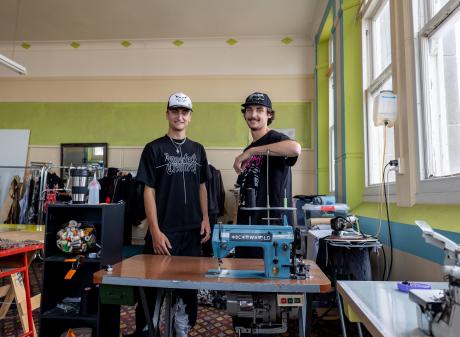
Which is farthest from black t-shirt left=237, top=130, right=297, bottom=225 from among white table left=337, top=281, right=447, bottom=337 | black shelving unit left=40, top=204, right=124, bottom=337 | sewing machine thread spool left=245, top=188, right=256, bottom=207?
black shelving unit left=40, top=204, right=124, bottom=337

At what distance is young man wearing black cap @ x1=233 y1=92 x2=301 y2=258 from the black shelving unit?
3.01ft

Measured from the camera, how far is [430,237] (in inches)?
32.8

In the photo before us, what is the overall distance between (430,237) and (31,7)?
5490 mm

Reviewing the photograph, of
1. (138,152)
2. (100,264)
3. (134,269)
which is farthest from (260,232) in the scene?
(138,152)

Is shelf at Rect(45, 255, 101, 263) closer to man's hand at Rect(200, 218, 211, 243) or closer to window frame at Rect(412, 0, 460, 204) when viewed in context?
man's hand at Rect(200, 218, 211, 243)

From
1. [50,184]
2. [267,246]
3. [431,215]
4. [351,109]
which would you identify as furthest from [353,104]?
[50,184]

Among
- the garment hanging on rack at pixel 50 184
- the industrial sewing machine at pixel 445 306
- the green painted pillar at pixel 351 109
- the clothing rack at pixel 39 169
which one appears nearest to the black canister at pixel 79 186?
the industrial sewing machine at pixel 445 306

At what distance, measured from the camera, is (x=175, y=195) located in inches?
77.4

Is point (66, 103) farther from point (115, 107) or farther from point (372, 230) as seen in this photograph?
point (372, 230)

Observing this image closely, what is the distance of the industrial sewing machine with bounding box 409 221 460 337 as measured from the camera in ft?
2.05

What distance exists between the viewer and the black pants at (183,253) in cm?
181

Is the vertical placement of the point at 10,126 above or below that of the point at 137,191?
above

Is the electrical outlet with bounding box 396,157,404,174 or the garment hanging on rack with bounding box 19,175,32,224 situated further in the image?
the garment hanging on rack with bounding box 19,175,32,224

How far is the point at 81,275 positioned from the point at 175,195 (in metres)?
1.03
